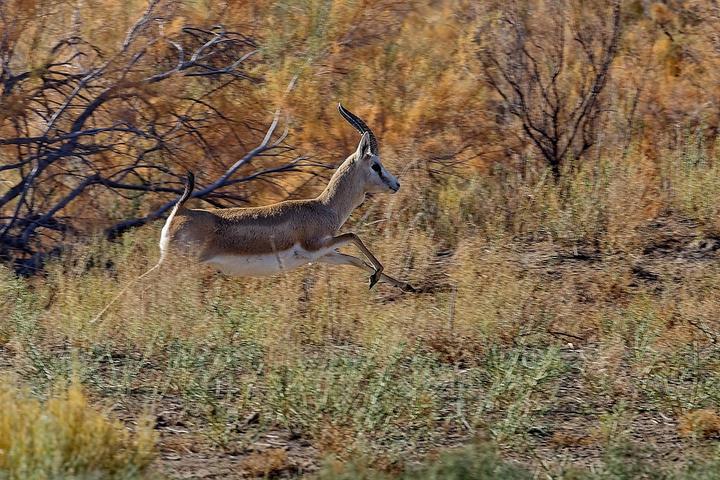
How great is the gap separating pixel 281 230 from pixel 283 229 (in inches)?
1.2

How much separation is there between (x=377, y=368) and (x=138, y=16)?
22.4ft

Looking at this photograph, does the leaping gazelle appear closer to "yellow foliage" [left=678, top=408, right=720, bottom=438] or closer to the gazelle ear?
the gazelle ear

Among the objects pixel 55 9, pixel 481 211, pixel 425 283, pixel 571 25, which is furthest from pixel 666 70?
pixel 55 9

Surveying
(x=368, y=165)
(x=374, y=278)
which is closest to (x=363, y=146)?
(x=368, y=165)

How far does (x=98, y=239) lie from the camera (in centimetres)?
1077

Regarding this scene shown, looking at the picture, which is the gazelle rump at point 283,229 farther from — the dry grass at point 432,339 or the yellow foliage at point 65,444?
the yellow foliage at point 65,444

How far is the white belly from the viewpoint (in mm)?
9633

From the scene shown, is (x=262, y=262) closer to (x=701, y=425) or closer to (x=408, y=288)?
(x=408, y=288)

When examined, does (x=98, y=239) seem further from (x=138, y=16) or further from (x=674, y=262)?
(x=674, y=262)

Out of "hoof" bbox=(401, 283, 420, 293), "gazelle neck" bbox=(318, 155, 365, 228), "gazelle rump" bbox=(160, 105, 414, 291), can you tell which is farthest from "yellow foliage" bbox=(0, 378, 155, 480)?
"gazelle neck" bbox=(318, 155, 365, 228)

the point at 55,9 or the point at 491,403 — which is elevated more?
the point at 55,9

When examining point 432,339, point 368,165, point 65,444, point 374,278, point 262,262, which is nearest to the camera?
point 65,444

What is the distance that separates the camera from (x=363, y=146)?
35.9ft

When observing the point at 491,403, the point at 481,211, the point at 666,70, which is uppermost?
the point at 666,70
